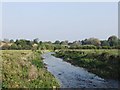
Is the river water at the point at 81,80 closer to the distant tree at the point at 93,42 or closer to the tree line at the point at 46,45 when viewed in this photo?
the tree line at the point at 46,45

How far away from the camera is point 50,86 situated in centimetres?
1758

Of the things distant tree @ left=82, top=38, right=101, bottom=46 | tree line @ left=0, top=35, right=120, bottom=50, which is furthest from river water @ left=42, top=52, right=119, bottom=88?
distant tree @ left=82, top=38, right=101, bottom=46

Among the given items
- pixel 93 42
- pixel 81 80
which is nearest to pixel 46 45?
pixel 93 42

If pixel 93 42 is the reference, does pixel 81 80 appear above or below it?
below

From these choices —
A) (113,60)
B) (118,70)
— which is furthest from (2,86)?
(113,60)

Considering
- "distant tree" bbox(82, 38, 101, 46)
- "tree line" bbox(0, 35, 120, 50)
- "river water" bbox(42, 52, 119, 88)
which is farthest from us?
"distant tree" bbox(82, 38, 101, 46)

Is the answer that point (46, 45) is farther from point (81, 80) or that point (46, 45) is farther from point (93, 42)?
point (81, 80)

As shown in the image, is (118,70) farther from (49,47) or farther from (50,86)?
(49,47)

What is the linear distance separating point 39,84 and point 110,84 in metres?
6.61

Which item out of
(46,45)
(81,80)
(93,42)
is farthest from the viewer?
(93,42)

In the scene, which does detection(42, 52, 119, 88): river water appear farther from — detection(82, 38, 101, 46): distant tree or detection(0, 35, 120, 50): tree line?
detection(82, 38, 101, 46): distant tree

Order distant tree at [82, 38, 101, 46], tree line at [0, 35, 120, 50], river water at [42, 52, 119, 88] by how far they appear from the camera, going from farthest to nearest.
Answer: distant tree at [82, 38, 101, 46]
tree line at [0, 35, 120, 50]
river water at [42, 52, 119, 88]

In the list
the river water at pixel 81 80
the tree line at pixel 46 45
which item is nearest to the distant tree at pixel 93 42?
the tree line at pixel 46 45

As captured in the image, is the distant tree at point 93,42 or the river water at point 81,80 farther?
the distant tree at point 93,42
